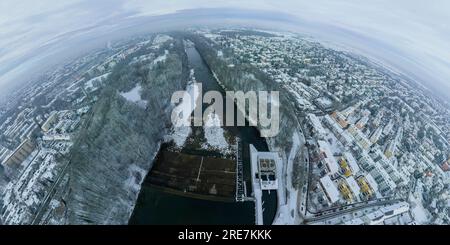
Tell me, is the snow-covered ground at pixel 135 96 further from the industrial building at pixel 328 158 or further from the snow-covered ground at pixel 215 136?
the industrial building at pixel 328 158

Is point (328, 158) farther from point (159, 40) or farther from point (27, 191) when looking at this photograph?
point (159, 40)

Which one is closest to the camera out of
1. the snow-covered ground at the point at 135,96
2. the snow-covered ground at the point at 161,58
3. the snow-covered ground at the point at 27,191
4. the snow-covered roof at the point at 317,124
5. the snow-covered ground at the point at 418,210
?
the snow-covered ground at the point at 27,191

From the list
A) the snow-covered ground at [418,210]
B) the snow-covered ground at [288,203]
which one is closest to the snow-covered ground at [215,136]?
the snow-covered ground at [288,203]

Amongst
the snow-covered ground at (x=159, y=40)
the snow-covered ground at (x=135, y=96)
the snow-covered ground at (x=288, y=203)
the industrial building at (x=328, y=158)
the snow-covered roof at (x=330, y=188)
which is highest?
the snow-covered ground at (x=159, y=40)

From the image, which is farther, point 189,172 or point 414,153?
point 414,153

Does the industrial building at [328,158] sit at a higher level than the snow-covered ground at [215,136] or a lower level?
lower
